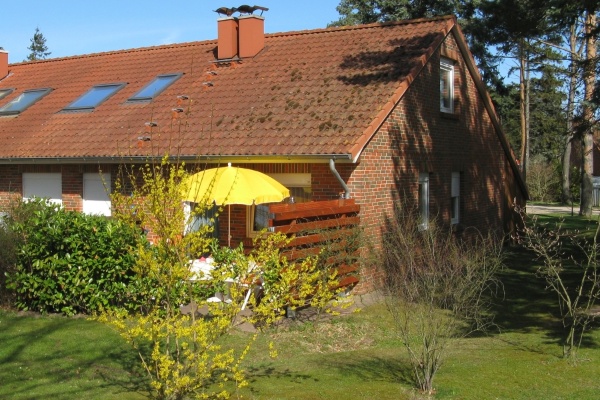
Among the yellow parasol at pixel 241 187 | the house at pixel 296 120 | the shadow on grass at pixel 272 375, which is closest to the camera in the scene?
the shadow on grass at pixel 272 375

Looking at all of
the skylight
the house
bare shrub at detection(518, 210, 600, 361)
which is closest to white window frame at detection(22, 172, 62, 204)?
the house

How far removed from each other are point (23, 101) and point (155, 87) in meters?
4.75

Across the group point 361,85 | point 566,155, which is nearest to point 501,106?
point 566,155

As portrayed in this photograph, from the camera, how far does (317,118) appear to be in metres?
14.8

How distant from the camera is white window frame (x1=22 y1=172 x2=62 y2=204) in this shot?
18094 millimetres

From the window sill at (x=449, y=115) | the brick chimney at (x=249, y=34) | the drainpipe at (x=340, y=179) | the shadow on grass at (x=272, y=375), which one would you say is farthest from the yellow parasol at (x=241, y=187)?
the brick chimney at (x=249, y=34)

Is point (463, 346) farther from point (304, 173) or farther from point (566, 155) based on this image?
point (566, 155)

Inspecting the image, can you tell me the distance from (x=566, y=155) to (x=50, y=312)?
38538 mm

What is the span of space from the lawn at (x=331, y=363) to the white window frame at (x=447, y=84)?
23.9 ft

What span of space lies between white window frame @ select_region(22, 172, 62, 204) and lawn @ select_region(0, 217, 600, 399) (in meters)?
6.82

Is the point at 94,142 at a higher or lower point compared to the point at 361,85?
lower

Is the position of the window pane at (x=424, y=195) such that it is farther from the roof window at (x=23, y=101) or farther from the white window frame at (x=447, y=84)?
the roof window at (x=23, y=101)

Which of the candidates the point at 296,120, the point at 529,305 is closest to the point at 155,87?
the point at 296,120

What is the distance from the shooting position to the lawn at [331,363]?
25.7 feet
